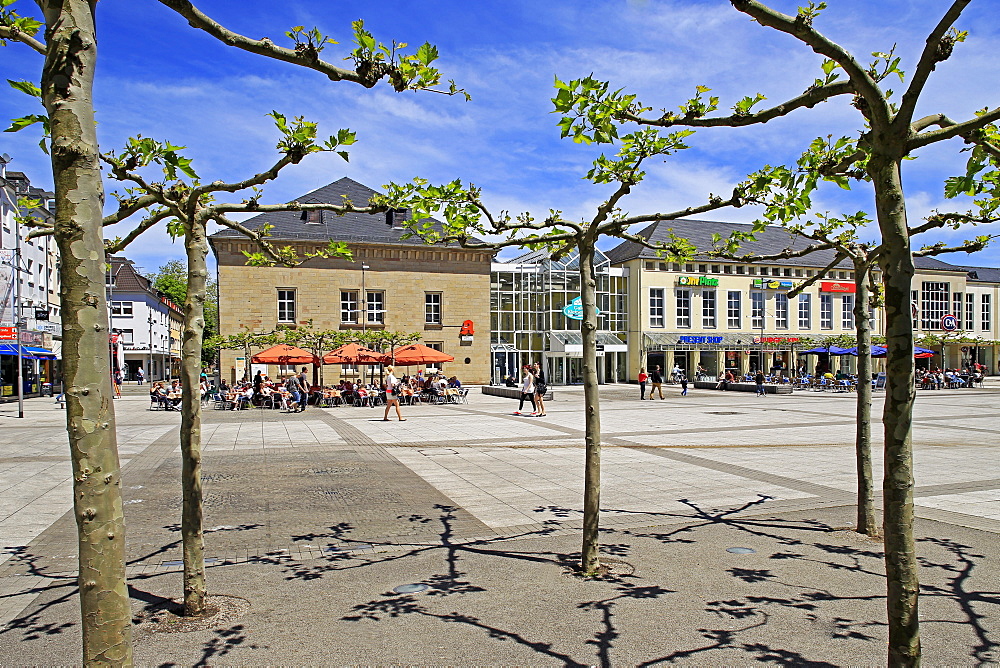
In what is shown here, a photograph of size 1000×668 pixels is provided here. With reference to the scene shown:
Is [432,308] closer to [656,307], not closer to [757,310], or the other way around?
[656,307]

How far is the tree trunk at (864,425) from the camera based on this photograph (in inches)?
297

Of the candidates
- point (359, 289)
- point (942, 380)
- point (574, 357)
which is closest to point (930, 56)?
point (359, 289)

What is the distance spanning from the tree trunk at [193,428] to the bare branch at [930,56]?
187 inches

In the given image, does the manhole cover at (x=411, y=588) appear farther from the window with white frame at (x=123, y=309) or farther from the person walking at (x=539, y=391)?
the window with white frame at (x=123, y=309)

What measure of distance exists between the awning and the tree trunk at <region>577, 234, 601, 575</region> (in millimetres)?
36073

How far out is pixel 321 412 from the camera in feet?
88.0

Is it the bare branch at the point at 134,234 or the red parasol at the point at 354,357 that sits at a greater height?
the bare branch at the point at 134,234

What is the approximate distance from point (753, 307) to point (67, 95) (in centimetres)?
6214

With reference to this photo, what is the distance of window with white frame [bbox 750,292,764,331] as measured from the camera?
60.4m

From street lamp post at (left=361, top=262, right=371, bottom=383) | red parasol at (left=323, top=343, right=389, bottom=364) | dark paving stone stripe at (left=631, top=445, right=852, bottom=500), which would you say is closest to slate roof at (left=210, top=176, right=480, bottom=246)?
street lamp post at (left=361, top=262, right=371, bottom=383)

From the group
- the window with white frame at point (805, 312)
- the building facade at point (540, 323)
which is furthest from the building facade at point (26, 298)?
the window with white frame at point (805, 312)

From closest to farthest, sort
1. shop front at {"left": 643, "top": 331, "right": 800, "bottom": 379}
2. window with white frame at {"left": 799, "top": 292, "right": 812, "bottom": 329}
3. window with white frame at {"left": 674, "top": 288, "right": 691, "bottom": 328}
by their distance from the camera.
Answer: shop front at {"left": 643, "top": 331, "right": 800, "bottom": 379} → window with white frame at {"left": 674, "top": 288, "right": 691, "bottom": 328} → window with white frame at {"left": 799, "top": 292, "right": 812, "bottom": 329}

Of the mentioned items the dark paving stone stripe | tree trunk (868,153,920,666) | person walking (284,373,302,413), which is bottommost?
the dark paving stone stripe

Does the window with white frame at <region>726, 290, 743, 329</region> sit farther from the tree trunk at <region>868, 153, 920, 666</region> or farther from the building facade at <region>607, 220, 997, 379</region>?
the tree trunk at <region>868, 153, 920, 666</region>
